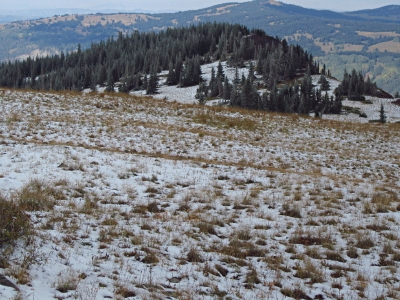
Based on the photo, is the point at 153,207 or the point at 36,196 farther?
the point at 153,207

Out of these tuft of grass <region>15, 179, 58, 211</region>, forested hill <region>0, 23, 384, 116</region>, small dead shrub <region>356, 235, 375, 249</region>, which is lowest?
small dead shrub <region>356, 235, 375, 249</region>

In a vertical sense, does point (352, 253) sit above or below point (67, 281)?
below

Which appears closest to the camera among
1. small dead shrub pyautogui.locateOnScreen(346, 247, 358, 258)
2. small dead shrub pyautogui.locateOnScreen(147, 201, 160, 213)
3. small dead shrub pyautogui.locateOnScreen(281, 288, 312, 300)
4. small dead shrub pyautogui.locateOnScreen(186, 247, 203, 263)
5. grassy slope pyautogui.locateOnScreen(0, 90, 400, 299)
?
small dead shrub pyautogui.locateOnScreen(281, 288, 312, 300)

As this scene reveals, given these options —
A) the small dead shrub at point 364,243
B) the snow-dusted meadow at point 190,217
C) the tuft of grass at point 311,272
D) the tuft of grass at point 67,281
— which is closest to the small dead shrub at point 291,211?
the snow-dusted meadow at point 190,217

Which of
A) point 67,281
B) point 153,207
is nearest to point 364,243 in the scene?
point 153,207

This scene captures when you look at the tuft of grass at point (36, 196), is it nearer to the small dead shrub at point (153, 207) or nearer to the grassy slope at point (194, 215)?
the grassy slope at point (194, 215)

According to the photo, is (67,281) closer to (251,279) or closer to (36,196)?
(251,279)

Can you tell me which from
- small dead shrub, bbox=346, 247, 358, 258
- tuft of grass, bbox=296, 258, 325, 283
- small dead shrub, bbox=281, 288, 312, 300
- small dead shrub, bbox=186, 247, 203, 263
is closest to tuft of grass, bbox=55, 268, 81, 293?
small dead shrub, bbox=186, 247, 203, 263

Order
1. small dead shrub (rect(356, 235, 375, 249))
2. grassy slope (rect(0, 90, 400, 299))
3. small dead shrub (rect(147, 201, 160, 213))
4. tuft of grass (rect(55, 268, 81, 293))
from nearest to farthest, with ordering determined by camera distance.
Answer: tuft of grass (rect(55, 268, 81, 293)), grassy slope (rect(0, 90, 400, 299)), small dead shrub (rect(356, 235, 375, 249)), small dead shrub (rect(147, 201, 160, 213))

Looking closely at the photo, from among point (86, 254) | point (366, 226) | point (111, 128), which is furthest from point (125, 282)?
point (111, 128)

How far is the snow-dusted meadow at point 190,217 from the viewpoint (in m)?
6.35

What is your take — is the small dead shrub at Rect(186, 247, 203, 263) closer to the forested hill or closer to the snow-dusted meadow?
the snow-dusted meadow

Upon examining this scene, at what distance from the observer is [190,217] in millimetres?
9500

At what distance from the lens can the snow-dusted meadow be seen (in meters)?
6.35
